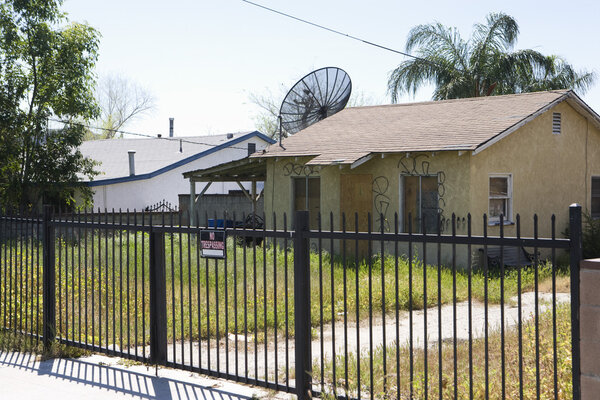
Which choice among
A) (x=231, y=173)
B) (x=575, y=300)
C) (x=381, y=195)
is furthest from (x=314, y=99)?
(x=575, y=300)

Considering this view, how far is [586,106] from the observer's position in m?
17.2

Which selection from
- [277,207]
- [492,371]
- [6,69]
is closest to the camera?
[492,371]

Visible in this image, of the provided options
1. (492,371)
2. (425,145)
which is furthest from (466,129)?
(492,371)

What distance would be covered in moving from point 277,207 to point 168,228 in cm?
1161

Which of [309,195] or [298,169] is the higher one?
[298,169]

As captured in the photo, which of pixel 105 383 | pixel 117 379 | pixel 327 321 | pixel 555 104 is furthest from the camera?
pixel 555 104

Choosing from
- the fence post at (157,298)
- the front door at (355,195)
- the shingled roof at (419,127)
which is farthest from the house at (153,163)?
the fence post at (157,298)

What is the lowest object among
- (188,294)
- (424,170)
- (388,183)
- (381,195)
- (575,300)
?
(188,294)

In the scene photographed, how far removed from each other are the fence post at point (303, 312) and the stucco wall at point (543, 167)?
9779 millimetres

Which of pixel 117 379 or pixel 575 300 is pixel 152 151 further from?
pixel 575 300

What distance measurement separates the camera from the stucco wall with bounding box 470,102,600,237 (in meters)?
15.1

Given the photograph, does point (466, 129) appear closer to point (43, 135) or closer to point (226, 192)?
point (43, 135)

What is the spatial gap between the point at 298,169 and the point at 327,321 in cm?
868

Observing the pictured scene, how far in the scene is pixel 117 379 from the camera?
6656mm
